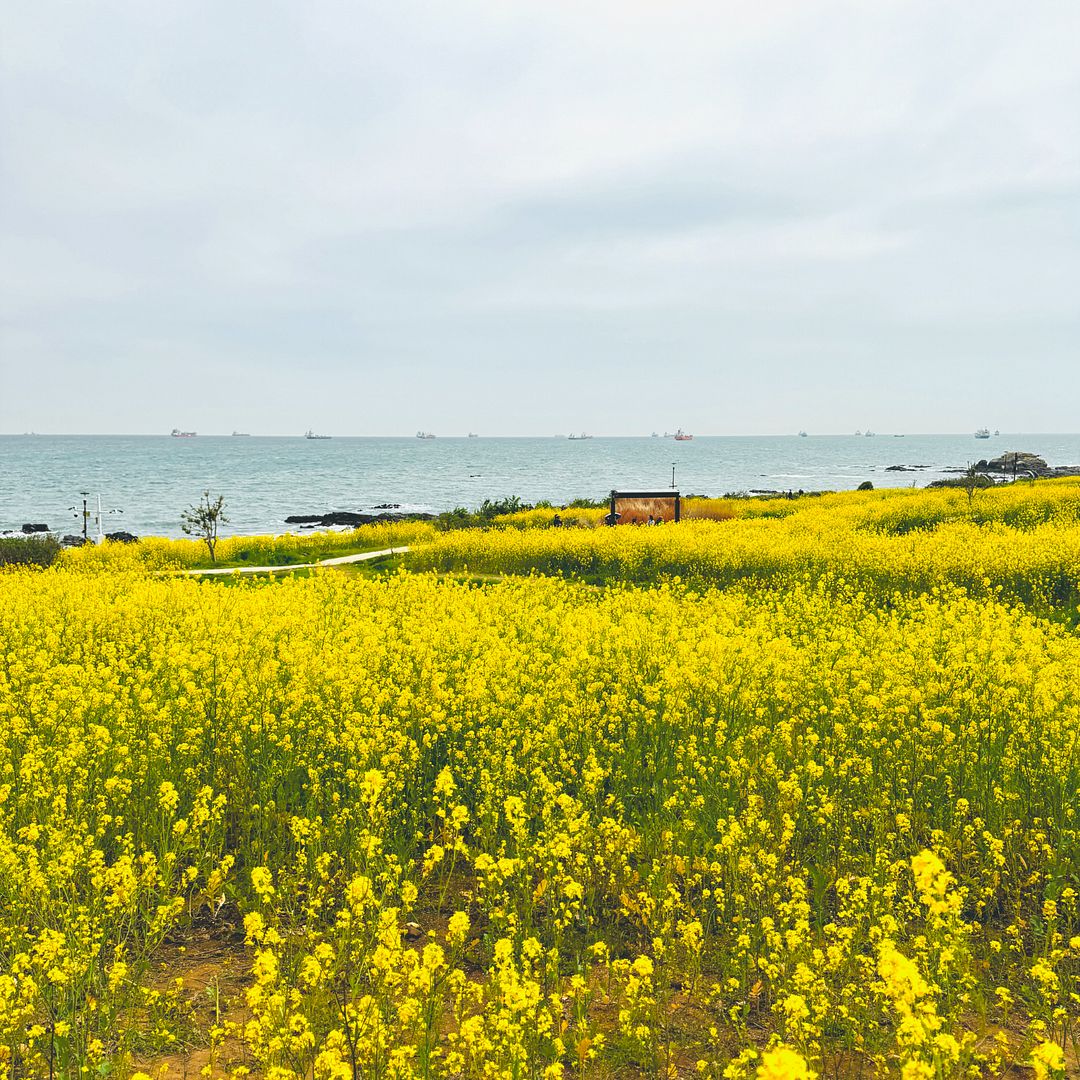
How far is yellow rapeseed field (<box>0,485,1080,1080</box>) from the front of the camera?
398 cm

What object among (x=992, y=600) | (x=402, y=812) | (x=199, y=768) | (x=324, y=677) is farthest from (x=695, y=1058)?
(x=992, y=600)

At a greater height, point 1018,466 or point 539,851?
point 1018,466

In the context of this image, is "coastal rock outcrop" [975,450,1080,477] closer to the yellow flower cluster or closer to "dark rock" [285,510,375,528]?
the yellow flower cluster

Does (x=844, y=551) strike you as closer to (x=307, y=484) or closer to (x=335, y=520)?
(x=335, y=520)

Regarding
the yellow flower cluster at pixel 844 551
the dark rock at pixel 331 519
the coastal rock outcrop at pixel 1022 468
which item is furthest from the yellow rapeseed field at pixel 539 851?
the coastal rock outcrop at pixel 1022 468

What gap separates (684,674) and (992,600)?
402 inches

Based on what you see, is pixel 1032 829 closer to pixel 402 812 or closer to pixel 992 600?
pixel 402 812

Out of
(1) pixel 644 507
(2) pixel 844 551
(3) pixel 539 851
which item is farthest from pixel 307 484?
(3) pixel 539 851

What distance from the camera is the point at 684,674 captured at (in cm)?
881

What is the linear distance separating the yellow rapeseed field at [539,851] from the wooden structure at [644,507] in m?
20.9

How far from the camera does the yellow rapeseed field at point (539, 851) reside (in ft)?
13.0

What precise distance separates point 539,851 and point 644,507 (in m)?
28.6

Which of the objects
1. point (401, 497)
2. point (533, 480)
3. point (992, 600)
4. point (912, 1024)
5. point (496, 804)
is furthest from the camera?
point (533, 480)

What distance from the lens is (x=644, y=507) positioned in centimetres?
3328
